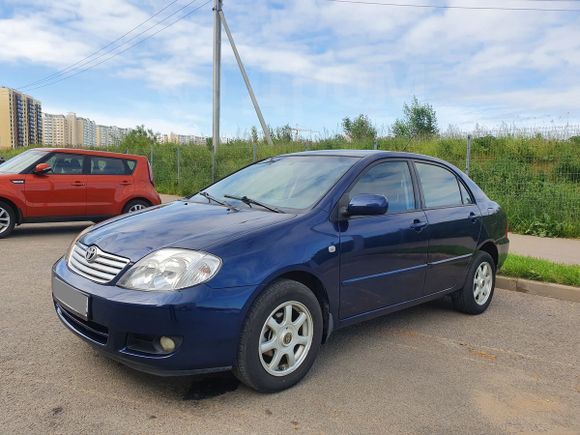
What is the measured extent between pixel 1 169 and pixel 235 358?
8239 millimetres

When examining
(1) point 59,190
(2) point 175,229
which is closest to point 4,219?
(1) point 59,190

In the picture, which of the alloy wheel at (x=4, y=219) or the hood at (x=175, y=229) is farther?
the alloy wheel at (x=4, y=219)

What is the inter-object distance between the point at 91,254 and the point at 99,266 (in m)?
0.17

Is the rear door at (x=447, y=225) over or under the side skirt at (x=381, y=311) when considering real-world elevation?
over

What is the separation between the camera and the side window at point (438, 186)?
15.3ft

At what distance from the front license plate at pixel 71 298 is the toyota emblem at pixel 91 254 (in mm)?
203

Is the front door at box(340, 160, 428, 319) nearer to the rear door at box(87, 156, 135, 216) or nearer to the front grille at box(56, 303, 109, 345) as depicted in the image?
the front grille at box(56, 303, 109, 345)

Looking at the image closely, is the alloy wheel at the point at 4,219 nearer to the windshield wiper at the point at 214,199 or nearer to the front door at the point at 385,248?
the windshield wiper at the point at 214,199

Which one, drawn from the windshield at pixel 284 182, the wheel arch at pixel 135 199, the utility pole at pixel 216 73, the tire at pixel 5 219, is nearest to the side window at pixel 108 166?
the wheel arch at pixel 135 199

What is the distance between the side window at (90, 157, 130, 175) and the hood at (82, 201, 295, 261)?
657cm

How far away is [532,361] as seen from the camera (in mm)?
4004

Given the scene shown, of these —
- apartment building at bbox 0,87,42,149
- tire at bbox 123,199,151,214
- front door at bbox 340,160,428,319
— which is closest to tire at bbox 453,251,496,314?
front door at bbox 340,160,428,319

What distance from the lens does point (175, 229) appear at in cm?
331

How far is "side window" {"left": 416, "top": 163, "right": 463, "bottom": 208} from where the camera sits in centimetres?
467
